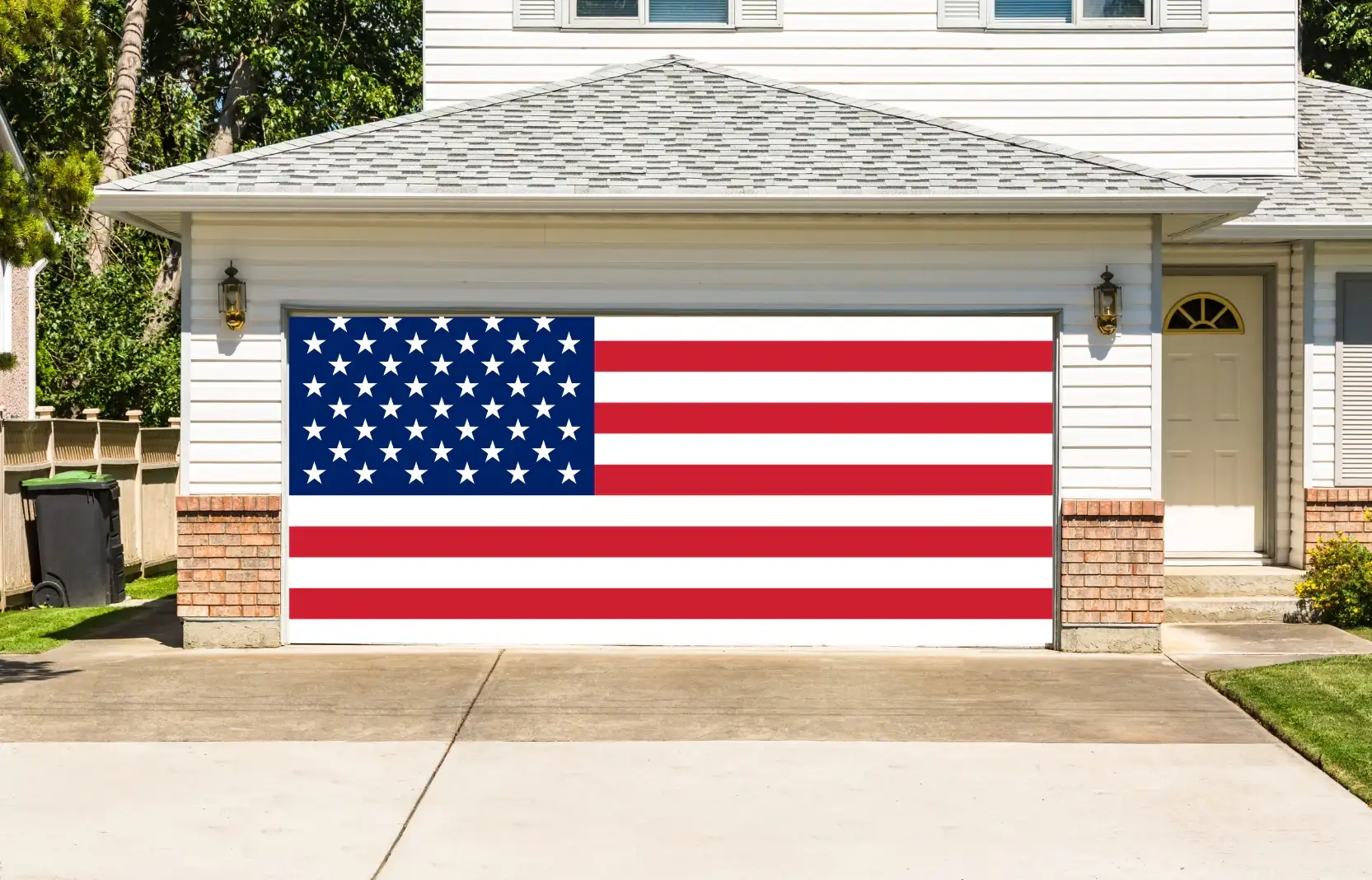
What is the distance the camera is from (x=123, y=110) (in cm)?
2502

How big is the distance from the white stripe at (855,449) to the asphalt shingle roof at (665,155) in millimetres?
1810

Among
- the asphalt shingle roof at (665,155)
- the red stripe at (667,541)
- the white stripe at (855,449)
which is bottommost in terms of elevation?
the red stripe at (667,541)

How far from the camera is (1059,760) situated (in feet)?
23.6

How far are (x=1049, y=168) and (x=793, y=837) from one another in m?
6.23

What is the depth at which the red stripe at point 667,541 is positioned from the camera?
33.8ft

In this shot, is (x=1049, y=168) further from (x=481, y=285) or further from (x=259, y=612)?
(x=259, y=612)

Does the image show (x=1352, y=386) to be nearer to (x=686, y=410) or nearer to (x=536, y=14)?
(x=686, y=410)

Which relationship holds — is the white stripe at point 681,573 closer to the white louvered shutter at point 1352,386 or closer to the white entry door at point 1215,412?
the white entry door at point 1215,412

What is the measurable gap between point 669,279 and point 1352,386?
621 centimetres

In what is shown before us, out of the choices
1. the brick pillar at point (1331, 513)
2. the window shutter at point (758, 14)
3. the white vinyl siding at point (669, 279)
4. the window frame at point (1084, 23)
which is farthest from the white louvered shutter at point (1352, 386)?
the window shutter at point (758, 14)

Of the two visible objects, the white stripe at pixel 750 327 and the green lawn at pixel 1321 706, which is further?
the white stripe at pixel 750 327

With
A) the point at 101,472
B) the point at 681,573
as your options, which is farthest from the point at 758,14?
the point at 101,472

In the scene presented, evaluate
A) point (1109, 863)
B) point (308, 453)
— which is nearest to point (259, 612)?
point (308, 453)

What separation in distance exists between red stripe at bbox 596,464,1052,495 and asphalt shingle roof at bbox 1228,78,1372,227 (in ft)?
8.81
